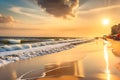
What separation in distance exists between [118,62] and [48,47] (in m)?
4.83

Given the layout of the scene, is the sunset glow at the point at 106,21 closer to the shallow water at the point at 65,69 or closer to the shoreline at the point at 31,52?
the shoreline at the point at 31,52

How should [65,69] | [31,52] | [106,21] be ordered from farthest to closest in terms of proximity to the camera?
1. [106,21]
2. [31,52]
3. [65,69]

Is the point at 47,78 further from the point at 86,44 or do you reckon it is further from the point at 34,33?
the point at 86,44

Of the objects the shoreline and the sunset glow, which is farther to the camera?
the sunset glow

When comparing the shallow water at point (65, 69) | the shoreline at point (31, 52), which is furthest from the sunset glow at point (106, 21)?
the shallow water at point (65, 69)

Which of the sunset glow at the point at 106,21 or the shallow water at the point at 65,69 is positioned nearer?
the shallow water at the point at 65,69

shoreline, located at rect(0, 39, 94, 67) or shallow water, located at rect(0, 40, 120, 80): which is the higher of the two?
shoreline, located at rect(0, 39, 94, 67)

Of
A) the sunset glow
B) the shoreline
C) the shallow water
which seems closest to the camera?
the shallow water

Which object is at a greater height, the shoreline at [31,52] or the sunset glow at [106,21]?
the sunset glow at [106,21]

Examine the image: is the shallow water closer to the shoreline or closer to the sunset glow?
the shoreline

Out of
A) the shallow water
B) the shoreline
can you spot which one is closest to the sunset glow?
the shoreline

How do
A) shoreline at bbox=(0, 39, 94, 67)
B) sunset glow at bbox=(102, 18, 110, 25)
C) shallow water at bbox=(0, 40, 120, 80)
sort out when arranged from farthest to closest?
sunset glow at bbox=(102, 18, 110, 25), shoreline at bbox=(0, 39, 94, 67), shallow water at bbox=(0, 40, 120, 80)

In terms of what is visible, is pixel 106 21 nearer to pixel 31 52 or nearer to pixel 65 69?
pixel 31 52

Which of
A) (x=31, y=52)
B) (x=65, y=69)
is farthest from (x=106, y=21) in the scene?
(x=65, y=69)
